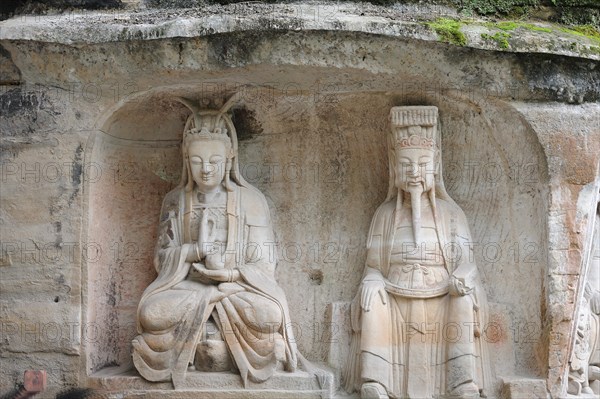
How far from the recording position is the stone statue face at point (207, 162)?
7.82 metres

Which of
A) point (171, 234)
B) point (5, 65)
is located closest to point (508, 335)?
point (171, 234)

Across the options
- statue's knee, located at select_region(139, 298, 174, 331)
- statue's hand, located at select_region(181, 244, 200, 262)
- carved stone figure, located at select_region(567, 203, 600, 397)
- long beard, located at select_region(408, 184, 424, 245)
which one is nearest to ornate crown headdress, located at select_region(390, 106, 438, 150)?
long beard, located at select_region(408, 184, 424, 245)

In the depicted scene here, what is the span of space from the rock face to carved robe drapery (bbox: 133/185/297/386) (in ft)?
0.48

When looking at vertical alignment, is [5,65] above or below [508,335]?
above

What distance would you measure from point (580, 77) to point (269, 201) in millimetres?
2016

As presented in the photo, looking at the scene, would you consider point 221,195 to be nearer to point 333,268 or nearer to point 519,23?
point 333,268

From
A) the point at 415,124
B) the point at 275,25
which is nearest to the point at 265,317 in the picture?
the point at 415,124

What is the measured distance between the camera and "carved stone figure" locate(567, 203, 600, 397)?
7785mm

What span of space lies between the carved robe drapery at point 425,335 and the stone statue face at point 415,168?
0.87 ft

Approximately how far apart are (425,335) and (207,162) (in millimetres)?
1640

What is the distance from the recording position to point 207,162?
782 centimetres

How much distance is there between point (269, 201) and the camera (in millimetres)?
8125

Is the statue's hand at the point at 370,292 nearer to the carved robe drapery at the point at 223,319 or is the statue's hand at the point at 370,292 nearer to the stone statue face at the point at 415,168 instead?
the carved robe drapery at the point at 223,319

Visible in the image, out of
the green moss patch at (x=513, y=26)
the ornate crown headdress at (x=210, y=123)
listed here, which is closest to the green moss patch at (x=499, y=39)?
the green moss patch at (x=513, y=26)
